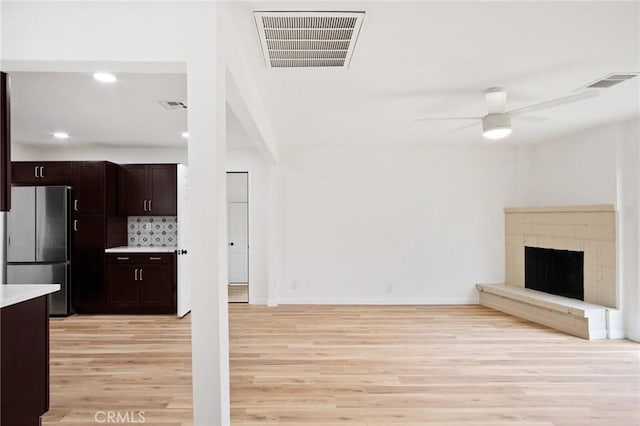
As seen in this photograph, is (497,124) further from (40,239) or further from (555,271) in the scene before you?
(40,239)

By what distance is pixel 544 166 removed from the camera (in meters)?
5.62

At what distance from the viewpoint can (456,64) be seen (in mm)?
2674

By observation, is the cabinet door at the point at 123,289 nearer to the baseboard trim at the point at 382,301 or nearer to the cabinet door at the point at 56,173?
the cabinet door at the point at 56,173

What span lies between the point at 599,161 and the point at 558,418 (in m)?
3.52

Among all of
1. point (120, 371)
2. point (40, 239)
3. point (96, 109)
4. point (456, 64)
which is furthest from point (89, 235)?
point (456, 64)

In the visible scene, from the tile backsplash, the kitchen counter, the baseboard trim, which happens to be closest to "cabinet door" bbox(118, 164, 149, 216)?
the tile backsplash

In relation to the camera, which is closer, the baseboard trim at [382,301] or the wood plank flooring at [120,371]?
the wood plank flooring at [120,371]

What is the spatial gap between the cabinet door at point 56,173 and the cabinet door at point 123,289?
1.44 m

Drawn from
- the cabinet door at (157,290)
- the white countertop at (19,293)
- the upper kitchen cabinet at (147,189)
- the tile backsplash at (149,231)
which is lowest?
the cabinet door at (157,290)

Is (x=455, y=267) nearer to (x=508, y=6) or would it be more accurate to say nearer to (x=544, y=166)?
(x=544, y=166)

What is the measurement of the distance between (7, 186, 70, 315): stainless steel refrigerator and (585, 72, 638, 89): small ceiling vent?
20.4 ft

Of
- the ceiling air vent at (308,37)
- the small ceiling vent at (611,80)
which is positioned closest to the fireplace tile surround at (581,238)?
the small ceiling vent at (611,80)

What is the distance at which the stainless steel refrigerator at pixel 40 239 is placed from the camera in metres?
4.95

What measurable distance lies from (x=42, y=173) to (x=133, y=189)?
1.18 m
